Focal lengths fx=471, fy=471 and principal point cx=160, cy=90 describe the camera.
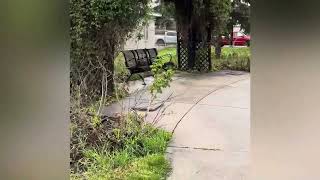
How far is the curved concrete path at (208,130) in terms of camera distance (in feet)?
14.2

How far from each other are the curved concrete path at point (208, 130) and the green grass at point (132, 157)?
146mm

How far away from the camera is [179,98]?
7746mm

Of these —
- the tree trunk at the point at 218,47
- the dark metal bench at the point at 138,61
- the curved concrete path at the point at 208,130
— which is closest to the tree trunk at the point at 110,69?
the curved concrete path at the point at 208,130

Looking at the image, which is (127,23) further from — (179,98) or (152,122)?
(152,122)

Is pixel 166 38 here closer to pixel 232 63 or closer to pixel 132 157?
pixel 232 63

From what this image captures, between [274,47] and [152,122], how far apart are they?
14.6ft

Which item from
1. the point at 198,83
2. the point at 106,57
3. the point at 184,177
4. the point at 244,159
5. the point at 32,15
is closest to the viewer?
the point at 32,15

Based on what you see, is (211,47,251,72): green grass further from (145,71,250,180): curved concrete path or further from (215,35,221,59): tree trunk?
(145,71,250,180): curved concrete path

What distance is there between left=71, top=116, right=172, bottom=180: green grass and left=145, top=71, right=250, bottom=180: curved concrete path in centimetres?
15

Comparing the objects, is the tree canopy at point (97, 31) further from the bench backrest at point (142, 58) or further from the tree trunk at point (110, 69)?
the bench backrest at point (142, 58)

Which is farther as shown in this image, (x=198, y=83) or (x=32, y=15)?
(x=198, y=83)

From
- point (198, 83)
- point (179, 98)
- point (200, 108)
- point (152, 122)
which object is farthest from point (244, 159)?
point (198, 83)

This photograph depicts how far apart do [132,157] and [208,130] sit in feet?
4.65

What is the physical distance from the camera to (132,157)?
4535 millimetres
